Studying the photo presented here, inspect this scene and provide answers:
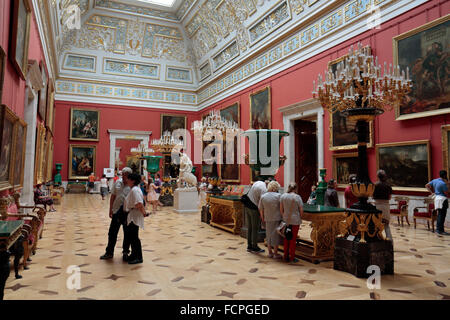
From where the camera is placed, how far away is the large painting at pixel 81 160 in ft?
66.8

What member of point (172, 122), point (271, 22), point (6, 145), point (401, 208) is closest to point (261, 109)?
point (271, 22)

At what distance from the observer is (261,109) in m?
15.2

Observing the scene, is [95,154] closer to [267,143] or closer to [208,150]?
[208,150]

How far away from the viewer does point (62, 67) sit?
20.3 m

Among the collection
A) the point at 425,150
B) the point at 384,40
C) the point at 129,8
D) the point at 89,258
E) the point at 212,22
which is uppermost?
the point at 129,8

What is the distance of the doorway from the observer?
13.2 m

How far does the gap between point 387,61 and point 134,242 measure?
8364 mm

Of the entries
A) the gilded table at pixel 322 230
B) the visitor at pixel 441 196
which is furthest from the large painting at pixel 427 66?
the gilded table at pixel 322 230

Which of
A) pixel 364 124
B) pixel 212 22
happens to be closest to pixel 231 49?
pixel 212 22

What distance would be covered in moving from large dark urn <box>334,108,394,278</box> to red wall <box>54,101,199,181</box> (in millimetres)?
19152

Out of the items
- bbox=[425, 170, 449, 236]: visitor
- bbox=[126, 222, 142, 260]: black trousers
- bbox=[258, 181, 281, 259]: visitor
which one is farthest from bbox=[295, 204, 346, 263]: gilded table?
bbox=[425, 170, 449, 236]: visitor

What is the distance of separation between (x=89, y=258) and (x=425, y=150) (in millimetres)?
7986

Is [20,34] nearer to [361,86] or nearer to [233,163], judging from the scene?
[361,86]

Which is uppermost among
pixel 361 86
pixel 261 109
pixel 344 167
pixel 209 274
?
pixel 261 109
